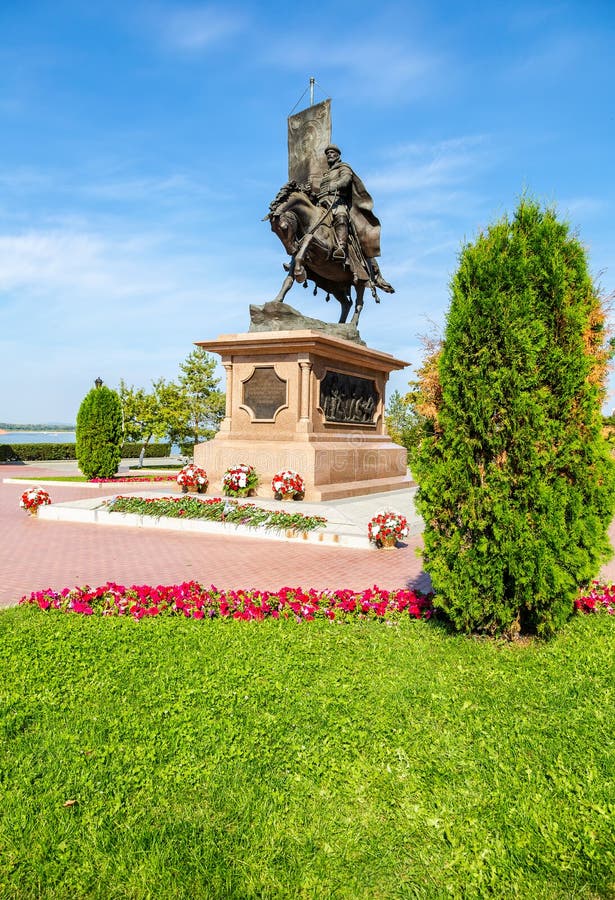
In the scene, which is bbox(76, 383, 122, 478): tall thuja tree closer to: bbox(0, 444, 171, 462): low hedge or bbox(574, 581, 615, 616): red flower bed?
bbox(574, 581, 615, 616): red flower bed

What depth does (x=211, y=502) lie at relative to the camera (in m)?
11.7

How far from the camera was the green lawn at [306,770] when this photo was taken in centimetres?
244

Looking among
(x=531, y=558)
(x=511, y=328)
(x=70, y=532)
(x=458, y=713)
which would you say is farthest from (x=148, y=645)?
(x=70, y=532)

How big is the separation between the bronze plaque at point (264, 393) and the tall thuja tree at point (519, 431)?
945 cm

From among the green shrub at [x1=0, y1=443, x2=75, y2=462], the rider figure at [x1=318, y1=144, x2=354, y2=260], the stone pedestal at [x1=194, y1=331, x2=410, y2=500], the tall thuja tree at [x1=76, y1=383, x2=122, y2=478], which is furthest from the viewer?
the green shrub at [x1=0, y1=443, x2=75, y2=462]

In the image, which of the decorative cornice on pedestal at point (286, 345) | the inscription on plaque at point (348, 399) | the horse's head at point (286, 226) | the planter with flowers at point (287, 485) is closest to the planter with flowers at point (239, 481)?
the planter with flowers at point (287, 485)

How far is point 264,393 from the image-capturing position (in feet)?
47.2

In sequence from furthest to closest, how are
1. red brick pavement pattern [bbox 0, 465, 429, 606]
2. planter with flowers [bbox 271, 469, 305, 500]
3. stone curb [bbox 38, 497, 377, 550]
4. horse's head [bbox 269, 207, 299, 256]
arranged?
horse's head [bbox 269, 207, 299, 256]
planter with flowers [bbox 271, 469, 305, 500]
stone curb [bbox 38, 497, 377, 550]
red brick pavement pattern [bbox 0, 465, 429, 606]

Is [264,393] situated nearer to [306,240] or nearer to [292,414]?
[292,414]

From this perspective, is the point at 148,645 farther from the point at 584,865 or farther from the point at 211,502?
the point at 211,502

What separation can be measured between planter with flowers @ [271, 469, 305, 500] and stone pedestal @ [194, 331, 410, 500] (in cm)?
39

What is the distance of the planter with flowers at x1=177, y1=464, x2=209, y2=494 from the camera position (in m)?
14.0

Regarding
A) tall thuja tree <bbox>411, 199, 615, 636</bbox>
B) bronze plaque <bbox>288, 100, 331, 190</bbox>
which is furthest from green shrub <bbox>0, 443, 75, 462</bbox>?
tall thuja tree <bbox>411, 199, 615, 636</bbox>

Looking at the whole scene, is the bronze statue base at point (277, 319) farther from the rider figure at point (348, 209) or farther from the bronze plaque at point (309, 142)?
the bronze plaque at point (309, 142)
